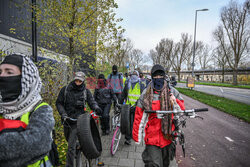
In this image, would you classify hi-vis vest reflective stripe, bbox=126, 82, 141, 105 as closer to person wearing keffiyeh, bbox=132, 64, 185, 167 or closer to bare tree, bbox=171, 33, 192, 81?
person wearing keffiyeh, bbox=132, 64, 185, 167

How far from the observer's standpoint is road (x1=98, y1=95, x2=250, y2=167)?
11.7 ft

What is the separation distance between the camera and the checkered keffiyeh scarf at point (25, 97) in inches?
44.7

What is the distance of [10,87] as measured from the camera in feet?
3.86

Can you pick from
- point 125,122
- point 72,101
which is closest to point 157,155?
point 125,122

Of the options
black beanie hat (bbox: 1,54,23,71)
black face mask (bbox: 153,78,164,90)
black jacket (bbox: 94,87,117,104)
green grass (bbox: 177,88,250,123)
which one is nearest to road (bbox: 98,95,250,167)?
black jacket (bbox: 94,87,117,104)

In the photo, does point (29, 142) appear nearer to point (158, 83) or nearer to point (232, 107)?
point (158, 83)

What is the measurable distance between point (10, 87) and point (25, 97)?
15 cm

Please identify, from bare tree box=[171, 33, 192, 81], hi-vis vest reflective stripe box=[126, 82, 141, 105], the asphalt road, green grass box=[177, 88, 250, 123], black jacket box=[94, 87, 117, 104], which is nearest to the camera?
the asphalt road

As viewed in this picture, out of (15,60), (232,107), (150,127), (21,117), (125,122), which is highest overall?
(15,60)

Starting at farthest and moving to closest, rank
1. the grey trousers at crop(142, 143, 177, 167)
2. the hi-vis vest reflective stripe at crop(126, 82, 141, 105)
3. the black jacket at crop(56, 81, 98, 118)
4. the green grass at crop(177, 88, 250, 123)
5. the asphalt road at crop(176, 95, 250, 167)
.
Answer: the green grass at crop(177, 88, 250, 123), the hi-vis vest reflective stripe at crop(126, 82, 141, 105), the asphalt road at crop(176, 95, 250, 167), the black jacket at crop(56, 81, 98, 118), the grey trousers at crop(142, 143, 177, 167)

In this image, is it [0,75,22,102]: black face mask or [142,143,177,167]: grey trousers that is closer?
[0,75,22,102]: black face mask

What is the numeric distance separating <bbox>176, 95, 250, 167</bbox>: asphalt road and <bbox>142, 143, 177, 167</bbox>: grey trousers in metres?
1.61

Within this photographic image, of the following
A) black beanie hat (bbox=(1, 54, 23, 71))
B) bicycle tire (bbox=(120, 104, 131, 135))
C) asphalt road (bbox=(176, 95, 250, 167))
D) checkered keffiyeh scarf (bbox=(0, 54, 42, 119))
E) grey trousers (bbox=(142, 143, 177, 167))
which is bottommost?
asphalt road (bbox=(176, 95, 250, 167))

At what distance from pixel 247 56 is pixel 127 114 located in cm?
3957
